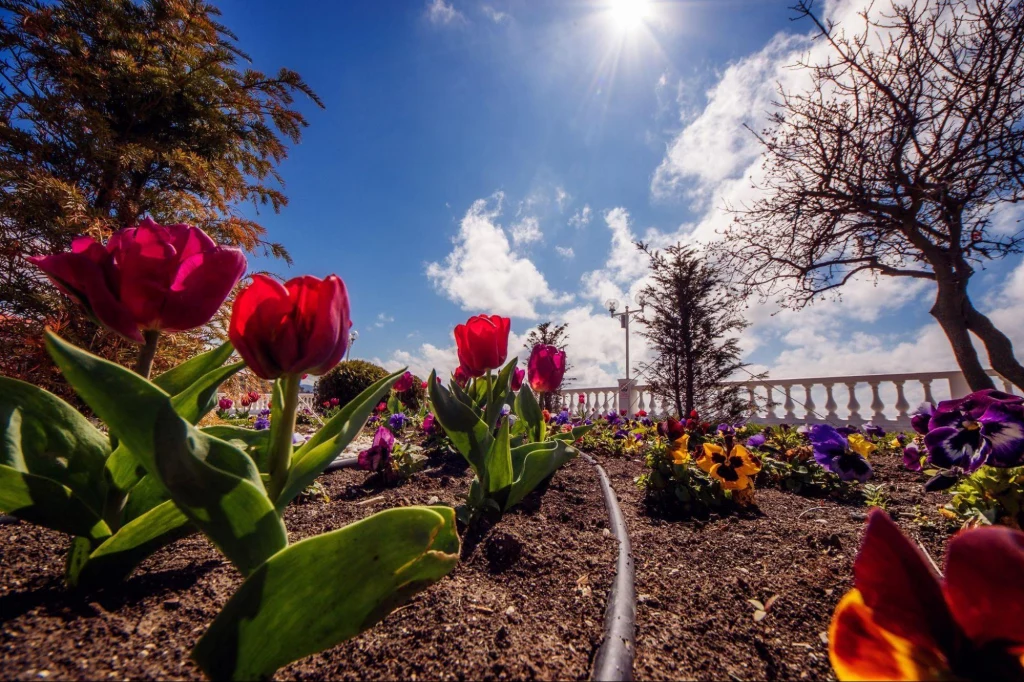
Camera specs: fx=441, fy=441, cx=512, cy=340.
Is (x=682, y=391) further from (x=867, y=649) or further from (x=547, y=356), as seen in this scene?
(x=867, y=649)

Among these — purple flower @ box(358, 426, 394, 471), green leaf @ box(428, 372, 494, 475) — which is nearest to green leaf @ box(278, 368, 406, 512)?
green leaf @ box(428, 372, 494, 475)

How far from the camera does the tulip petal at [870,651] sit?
453 mm

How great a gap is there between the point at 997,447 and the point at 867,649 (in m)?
1.17

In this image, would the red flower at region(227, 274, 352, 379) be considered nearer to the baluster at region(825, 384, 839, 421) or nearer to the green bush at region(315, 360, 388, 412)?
the green bush at region(315, 360, 388, 412)

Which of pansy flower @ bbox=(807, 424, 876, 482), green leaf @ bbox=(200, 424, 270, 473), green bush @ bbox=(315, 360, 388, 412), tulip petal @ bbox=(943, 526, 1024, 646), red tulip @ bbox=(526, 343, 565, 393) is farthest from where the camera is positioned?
green bush @ bbox=(315, 360, 388, 412)

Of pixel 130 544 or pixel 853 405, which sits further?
pixel 853 405

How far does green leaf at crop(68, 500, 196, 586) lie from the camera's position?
84cm

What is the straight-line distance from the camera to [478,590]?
114cm

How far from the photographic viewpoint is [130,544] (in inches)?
34.1

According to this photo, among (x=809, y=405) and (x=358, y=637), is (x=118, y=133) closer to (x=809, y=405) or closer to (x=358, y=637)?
(x=358, y=637)

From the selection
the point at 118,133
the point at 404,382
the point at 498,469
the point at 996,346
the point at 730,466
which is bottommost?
the point at 498,469

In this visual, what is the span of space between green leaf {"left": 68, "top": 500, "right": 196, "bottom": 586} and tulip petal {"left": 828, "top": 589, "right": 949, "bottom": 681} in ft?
3.41

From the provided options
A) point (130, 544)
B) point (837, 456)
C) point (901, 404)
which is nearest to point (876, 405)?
point (901, 404)

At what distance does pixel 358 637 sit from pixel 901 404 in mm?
10891
